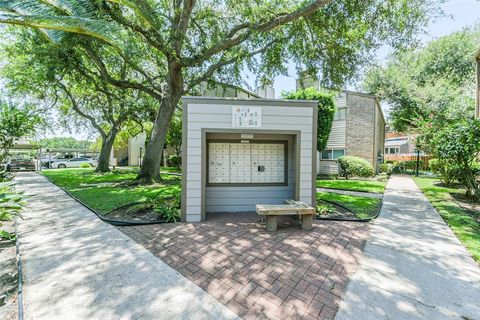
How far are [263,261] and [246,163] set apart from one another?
10.7ft

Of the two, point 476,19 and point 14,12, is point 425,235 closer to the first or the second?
point 14,12

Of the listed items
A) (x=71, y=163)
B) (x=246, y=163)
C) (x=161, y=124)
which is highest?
(x=161, y=124)

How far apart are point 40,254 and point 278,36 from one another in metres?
11.2

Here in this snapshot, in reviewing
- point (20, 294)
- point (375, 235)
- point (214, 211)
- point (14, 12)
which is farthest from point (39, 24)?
point (375, 235)

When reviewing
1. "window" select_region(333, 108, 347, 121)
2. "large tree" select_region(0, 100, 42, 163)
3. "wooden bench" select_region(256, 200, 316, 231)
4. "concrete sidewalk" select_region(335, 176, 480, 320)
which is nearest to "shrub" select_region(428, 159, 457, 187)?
"concrete sidewalk" select_region(335, 176, 480, 320)

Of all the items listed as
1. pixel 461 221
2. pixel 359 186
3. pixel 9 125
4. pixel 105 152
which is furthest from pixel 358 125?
pixel 105 152

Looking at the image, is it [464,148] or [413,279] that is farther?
[464,148]

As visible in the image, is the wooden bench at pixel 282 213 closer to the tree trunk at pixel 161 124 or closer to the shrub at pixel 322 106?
the tree trunk at pixel 161 124

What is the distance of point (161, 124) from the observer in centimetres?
1098

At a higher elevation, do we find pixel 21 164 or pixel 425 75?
pixel 425 75

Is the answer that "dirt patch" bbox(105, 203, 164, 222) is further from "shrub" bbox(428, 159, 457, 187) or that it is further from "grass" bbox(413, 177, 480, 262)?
"shrub" bbox(428, 159, 457, 187)

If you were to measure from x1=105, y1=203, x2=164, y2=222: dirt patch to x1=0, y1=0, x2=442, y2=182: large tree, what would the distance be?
15.4 ft

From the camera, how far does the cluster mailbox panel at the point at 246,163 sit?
6309mm

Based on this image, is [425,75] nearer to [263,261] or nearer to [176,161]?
[176,161]
